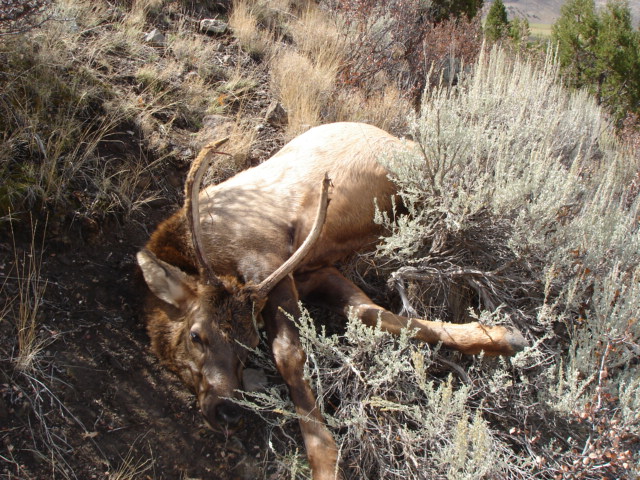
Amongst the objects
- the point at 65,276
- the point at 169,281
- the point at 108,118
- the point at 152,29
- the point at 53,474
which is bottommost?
the point at 53,474

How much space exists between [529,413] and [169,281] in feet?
7.57

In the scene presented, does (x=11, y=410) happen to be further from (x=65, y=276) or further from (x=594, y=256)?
(x=594, y=256)

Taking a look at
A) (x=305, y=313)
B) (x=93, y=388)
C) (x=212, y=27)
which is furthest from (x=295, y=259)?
(x=212, y=27)

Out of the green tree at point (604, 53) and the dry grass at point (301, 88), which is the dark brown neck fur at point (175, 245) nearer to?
the dry grass at point (301, 88)

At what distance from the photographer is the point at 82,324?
11.3ft

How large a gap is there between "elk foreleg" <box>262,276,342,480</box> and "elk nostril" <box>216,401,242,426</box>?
0.37 meters

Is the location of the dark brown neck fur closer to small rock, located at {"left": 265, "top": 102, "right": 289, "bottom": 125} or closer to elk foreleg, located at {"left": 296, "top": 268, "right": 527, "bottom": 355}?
elk foreleg, located at {"left": 296, "top": 268, "right": 527, "bottom": 355}

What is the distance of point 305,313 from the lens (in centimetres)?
349

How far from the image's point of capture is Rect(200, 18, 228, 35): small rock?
7168 mm

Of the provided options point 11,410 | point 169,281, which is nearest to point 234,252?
point 169,281

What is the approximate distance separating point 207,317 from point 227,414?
1.90ft

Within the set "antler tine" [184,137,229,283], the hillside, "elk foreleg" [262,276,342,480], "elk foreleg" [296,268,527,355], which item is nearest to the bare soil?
the hillside

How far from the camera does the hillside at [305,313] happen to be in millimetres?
2939

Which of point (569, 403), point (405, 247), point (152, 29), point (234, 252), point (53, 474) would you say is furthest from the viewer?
point (152, 29)
